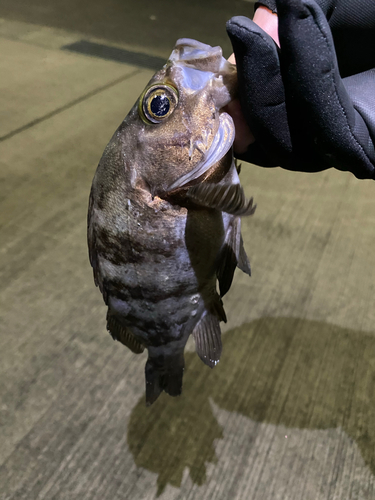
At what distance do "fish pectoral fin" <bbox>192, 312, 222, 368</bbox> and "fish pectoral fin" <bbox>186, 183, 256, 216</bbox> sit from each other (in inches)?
11.3

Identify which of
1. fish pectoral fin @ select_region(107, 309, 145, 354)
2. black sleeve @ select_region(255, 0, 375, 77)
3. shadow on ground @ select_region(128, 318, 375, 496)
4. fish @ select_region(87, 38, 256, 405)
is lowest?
shadow on ground @ select_region(128, 318, 375, 496)

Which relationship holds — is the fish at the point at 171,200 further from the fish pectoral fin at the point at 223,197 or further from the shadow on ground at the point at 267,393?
the shadow on ground at the point at 267,393

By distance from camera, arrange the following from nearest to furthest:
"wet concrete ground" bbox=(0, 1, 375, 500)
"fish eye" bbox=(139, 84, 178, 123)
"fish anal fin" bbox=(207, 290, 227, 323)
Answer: "fish eye" bbox=(139, 84, 178, 123) → "fish anal fin" bbox=(207, 290, 227, 323) → "wet concrete ground" bbox=(0, 1, 375, 500)

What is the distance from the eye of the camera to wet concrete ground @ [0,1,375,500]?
107cm

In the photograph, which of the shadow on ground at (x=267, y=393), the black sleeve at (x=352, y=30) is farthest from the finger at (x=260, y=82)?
the shadow on ground at (x=267, y=393)

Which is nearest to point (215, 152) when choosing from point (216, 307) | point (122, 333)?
point (216, 307)

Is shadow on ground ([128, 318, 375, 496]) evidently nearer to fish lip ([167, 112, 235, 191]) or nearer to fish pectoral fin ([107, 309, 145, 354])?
fish pectoral fin ([107, 309, 145, 354])

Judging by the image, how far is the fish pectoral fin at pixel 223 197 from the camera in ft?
1.98

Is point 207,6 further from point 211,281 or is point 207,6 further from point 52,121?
point 211,281

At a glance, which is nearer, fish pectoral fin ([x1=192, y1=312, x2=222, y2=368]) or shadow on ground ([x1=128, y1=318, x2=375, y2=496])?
fish pectoral fin ([x1=192, y1=312, x2=222, y2=368])

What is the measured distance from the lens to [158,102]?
65 centimetres

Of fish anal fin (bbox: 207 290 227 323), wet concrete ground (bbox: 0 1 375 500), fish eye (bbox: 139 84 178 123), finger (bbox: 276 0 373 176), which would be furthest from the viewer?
wet concrete ground (bbox: 0 1 375 500)

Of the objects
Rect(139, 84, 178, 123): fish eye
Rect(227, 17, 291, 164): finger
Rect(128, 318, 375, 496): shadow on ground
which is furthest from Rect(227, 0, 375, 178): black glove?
Rect(128, 318, 375, 496): shadow on ground

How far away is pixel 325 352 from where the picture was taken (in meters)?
1.34
